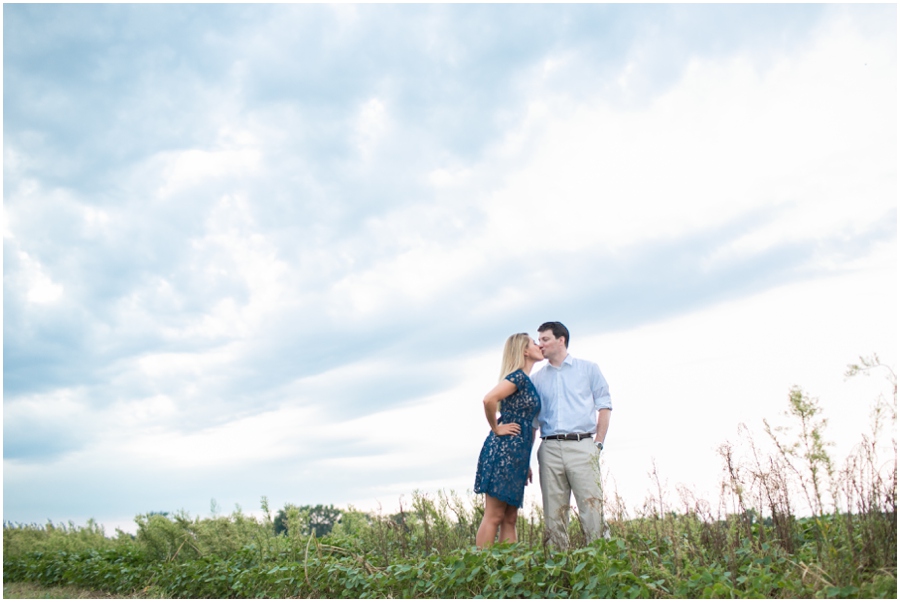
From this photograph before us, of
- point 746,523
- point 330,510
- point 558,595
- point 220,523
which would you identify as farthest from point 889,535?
point 330,510

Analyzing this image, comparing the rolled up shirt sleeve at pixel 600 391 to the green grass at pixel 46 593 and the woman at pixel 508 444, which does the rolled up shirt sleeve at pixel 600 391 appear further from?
the green grass at pixel 46 593

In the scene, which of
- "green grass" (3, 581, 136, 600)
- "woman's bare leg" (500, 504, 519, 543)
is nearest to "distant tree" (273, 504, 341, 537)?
"green grass" (3, 581, 136, 600)

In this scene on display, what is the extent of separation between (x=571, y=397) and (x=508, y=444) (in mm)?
776

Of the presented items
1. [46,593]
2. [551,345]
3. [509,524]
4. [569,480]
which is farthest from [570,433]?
[46,593]

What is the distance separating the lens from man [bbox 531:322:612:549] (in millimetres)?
6297

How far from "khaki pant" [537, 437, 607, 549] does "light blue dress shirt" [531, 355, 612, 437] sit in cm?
15

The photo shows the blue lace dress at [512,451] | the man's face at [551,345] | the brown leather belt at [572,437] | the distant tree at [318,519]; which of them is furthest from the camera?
the distant tree at [318,519]

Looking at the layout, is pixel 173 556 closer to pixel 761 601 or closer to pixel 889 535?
pixel 761 601

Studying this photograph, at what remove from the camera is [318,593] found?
6.36 metres

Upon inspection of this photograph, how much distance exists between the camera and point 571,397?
6.54 meters

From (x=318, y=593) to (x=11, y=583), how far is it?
23.2 ft

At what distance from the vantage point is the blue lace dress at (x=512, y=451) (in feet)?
20.5

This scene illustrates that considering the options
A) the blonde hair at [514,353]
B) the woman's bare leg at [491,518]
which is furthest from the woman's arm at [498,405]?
the woman's bare leg at [491,518]

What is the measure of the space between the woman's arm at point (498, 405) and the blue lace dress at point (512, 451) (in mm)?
61
